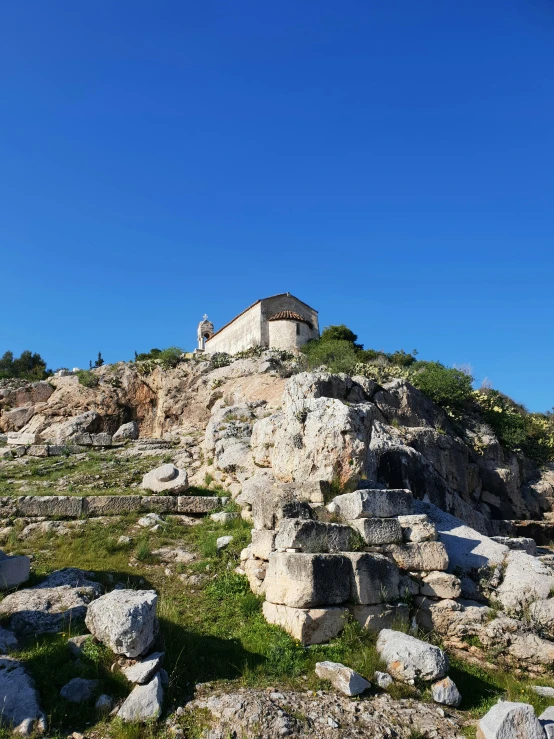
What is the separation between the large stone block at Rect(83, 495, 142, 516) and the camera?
10477 millimetres

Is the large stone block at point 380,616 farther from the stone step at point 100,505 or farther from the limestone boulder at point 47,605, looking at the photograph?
the stone step at point 100,505

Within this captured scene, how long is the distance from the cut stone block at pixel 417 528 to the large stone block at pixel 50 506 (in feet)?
21.0

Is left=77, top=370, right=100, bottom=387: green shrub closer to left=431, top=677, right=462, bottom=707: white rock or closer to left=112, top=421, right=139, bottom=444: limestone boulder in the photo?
left=112, top=421, right=139, bottom=444: limestone boulder

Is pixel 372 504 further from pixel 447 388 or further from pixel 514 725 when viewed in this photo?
pixel 447 388

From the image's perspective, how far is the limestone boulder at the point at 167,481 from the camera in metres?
11.5

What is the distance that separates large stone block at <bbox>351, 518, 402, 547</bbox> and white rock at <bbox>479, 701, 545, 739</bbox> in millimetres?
2783

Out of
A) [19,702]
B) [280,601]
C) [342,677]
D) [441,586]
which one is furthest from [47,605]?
[441,586]

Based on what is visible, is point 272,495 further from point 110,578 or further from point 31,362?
point 31,362

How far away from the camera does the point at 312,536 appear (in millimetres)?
6613

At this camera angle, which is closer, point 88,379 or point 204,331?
point 88,379

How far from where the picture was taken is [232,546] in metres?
8.75

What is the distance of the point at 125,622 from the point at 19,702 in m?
0.99

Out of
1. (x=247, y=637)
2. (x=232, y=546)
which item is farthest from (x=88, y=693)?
(x=232, y=546)

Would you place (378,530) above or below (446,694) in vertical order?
above
